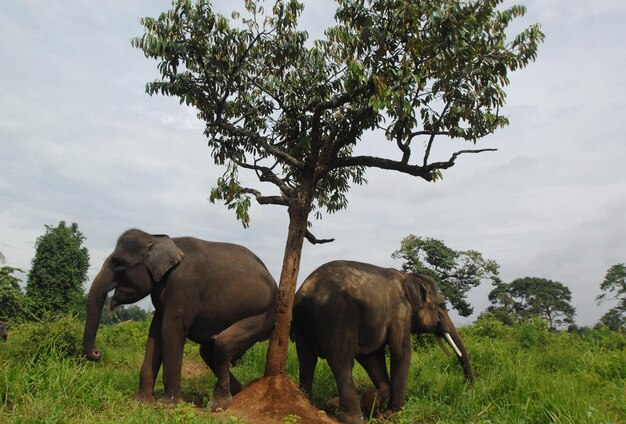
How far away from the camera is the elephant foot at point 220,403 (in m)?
6.62

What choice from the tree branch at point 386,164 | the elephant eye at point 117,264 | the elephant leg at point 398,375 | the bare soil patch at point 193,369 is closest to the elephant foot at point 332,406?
the elephant leg at point 398,375

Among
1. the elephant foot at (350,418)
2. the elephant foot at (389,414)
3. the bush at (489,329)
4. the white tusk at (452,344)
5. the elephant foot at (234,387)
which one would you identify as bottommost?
the elephant foot at (350,418)

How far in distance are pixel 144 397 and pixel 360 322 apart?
2943 millimetres

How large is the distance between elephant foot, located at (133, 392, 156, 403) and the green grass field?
154 millimetres

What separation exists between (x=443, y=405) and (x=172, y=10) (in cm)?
694

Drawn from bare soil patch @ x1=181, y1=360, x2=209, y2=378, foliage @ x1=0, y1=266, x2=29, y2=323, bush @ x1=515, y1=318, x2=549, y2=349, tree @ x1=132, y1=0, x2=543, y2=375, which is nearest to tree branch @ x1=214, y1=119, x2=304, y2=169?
tree @ x1=132, y1=0, x2=543, y2=375

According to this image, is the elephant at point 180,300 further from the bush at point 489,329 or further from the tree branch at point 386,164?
the bush at point 489,329

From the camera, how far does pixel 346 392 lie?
6906 mm

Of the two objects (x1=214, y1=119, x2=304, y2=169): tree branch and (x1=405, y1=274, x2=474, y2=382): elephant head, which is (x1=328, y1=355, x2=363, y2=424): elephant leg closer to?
(x1=405, y1=274, x2=474, y2=382): elephant head

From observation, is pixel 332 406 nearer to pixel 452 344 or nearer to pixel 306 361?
pixel 306 361

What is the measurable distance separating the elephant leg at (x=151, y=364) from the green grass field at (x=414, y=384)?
24 cm

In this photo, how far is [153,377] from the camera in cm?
689

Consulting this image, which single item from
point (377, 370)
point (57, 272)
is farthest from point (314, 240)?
point (57, 272)

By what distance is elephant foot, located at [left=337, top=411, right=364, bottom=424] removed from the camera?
6.82m
